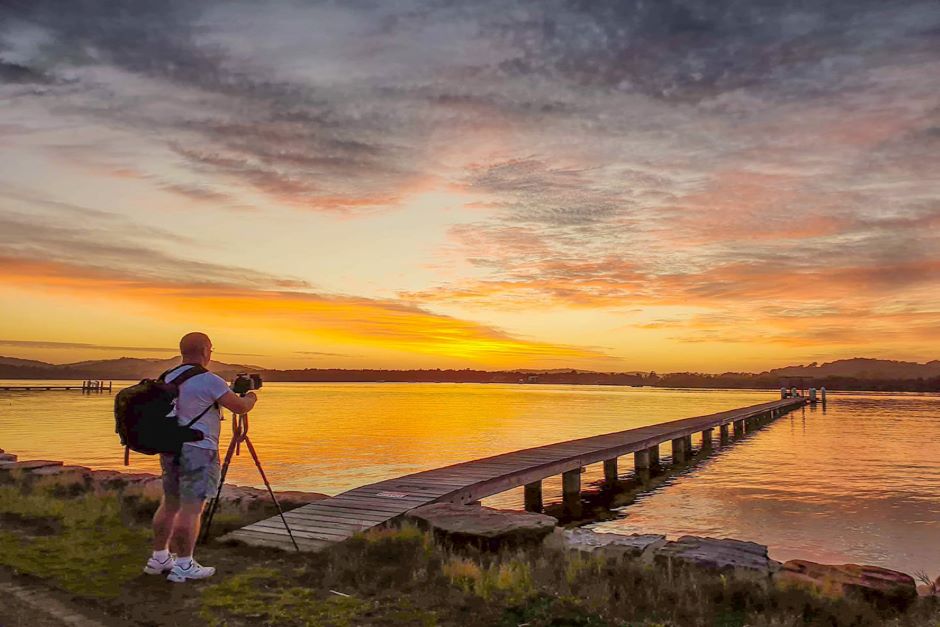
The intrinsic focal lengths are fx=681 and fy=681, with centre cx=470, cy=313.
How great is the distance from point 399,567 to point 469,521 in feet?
6.32

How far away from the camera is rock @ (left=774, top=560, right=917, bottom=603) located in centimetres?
667

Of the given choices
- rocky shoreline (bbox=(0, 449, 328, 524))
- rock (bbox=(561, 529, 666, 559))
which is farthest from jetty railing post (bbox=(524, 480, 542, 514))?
rock (bbox=(561, 529, 666, 559))

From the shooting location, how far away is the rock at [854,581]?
6672 millimetres

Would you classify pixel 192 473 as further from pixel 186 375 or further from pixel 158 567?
pixel 158 567

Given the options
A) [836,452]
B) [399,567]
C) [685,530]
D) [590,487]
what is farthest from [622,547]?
[836,452]

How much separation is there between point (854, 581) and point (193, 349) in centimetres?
695

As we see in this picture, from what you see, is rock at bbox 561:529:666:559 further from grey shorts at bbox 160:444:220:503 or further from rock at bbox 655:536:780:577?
grey shorts at bbox 160:444:220:503

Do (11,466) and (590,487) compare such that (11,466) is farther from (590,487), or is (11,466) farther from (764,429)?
(764,429)

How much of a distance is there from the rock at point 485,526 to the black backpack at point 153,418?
12.3 feet

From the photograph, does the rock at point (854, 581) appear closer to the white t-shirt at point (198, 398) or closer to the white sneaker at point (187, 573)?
the white sneaker at point (187, 573)

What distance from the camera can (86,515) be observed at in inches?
375

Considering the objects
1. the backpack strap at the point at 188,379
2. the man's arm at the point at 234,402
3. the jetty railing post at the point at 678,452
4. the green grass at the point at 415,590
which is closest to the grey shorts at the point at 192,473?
the backpack strap at the point at 188,379

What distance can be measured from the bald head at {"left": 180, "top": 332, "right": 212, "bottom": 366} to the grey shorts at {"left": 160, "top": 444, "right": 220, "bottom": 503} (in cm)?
81

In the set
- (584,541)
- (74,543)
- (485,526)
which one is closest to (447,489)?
(485,526)
